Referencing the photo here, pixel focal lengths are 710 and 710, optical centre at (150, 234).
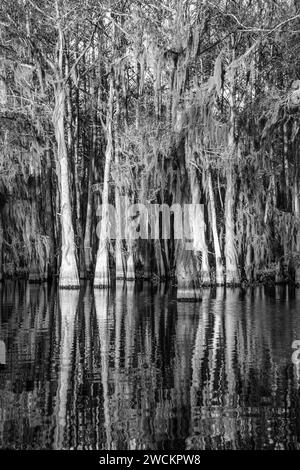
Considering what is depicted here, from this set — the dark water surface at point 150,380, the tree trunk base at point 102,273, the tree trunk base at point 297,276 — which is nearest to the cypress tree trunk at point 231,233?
the tree trunk base at point 297,276

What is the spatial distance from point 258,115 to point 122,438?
803 inches

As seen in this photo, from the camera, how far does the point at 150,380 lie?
397 inches

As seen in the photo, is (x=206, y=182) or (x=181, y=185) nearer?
(x=181, y=185)

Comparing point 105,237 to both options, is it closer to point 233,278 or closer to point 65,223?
point 65,223

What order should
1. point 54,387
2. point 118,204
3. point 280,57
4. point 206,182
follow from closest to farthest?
point 54,387
point 280,57
point 206,182
point 118,204

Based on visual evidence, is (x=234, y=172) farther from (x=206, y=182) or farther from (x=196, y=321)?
(x=196, y=321)

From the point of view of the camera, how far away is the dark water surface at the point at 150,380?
7.32 m

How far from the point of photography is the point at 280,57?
2830 centimetres

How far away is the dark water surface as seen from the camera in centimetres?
732

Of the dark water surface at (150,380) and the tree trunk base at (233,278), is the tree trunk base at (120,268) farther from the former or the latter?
the dark water surface at (150,380)

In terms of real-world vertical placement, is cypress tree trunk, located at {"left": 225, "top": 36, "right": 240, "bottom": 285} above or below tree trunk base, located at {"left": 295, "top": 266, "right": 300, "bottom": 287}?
above

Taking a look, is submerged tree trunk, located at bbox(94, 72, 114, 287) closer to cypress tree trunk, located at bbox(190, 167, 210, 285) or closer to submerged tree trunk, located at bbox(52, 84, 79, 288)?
submerged tree trunk, located at bbox(52, 84, 79, 288)

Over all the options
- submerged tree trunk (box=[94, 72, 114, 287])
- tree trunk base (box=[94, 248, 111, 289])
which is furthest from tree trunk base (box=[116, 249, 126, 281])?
tree trunk base (box=[94, 248, 111, 289])
